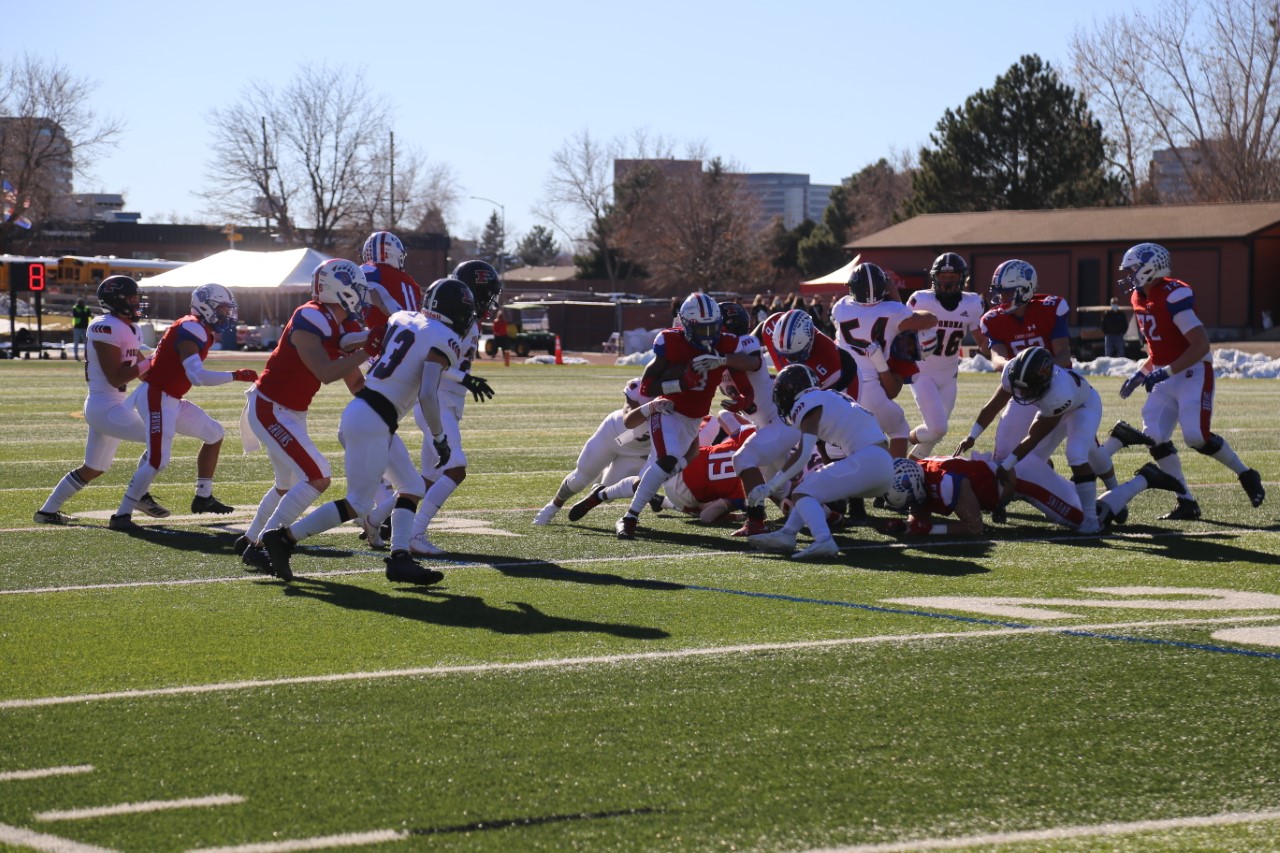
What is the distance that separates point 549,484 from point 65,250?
80911 mm

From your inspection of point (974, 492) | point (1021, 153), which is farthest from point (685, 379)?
point (1021, 153)

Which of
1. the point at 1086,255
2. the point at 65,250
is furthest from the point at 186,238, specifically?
the point at 1086,255

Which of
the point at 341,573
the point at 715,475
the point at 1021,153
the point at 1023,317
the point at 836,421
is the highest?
the point at 1021,153

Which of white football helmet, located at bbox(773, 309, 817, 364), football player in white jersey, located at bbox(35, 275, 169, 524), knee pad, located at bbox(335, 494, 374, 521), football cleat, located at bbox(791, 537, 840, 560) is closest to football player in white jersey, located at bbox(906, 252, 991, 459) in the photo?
white football helmet, located at bbox(773, 309, 817, 364)

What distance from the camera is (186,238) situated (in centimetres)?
9338

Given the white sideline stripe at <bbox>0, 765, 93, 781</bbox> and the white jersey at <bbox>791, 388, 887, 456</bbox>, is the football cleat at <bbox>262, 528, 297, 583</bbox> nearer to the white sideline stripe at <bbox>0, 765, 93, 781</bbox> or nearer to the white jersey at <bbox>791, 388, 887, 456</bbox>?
the white jersey at <bbox>791, 388, 887, 456</bbox>

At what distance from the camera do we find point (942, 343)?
41.9ft

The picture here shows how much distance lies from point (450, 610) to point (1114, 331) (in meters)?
Result: 35.8

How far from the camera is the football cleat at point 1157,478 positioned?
35.5 feet

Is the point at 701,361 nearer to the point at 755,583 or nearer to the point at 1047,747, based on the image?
the point at 755,583

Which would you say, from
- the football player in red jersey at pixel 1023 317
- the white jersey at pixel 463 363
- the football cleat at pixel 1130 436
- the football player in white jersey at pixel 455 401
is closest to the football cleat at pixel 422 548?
the football player in white jersey at pixel 455 401

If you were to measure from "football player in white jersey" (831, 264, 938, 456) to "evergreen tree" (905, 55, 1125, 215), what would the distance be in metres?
56.6

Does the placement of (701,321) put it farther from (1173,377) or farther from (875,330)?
(1173,377)

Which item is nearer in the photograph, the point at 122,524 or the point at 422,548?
the point at 422,548
